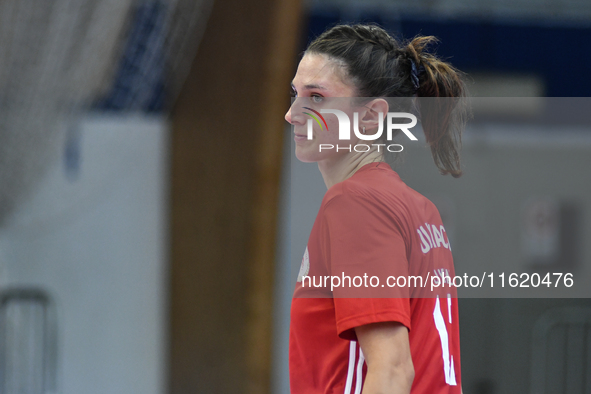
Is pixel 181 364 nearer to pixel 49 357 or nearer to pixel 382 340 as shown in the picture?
pixel 49 357

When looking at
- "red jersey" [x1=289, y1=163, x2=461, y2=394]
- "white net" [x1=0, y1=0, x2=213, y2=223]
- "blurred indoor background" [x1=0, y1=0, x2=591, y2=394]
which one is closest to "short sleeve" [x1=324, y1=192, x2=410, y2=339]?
"red jersey" [x1=289, y1=163, x2=461, y2=394]

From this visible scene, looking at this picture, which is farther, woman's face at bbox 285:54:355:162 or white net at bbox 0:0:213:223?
white net at bbox 0:0:213:223

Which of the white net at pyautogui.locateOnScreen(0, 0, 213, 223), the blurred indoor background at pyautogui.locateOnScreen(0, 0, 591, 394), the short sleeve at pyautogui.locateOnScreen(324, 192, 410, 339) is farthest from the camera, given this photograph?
the blurred indoor background at pyautogui.locateOnScreen(0, 0, 591, 394)

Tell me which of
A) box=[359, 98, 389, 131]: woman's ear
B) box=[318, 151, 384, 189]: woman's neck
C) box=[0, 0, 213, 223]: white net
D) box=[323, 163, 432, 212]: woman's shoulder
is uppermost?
box=[0, 0, 213, 223]: white net

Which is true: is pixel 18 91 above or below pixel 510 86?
below

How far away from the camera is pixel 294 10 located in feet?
4.51

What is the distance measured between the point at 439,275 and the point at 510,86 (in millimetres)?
2174

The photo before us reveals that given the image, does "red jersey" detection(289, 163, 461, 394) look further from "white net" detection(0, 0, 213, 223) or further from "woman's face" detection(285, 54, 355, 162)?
"white net" detection(0, 0, 213, 223)

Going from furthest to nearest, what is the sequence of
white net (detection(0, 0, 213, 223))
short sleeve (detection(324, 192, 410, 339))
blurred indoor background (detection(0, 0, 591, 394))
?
blurred indoor background (detection(0, 0, 591, 394)), white net (detection(0, 0, 213, 223)), short sleeve (detection(324, 192, 410, 339))

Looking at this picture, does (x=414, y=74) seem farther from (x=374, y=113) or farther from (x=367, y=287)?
(x=367, y=287)

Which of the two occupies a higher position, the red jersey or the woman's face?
the woman's face

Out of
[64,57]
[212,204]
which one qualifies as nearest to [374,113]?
[64,57]

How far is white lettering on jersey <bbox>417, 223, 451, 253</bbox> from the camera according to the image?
0.47m

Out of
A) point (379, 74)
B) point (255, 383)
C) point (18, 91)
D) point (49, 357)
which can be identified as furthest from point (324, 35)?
point (49, 357)
